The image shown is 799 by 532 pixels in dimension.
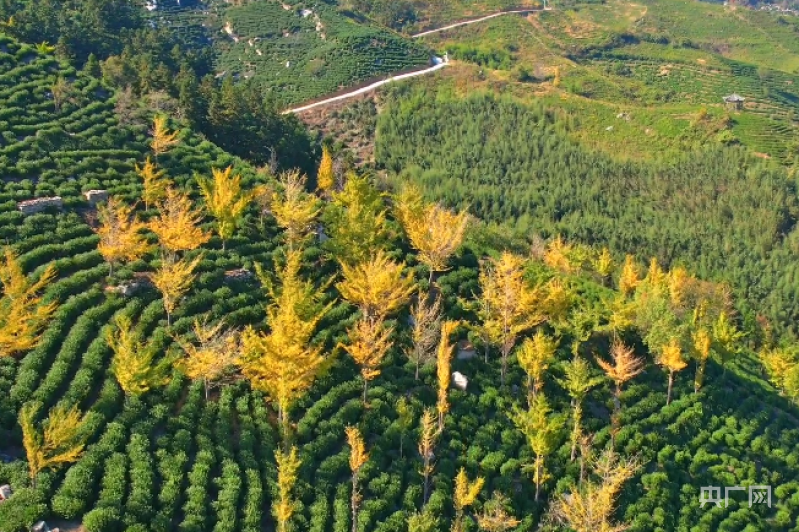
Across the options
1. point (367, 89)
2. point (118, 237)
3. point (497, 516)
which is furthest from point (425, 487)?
point (367, 89)

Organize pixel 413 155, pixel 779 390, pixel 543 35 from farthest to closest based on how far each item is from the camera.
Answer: pixel 543 35 → pixel 413 155 → pixel 779 390

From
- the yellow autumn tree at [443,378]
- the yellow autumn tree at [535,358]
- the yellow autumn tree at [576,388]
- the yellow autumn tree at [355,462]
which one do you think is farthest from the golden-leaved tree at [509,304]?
the yellow autumn tree at [355,462]

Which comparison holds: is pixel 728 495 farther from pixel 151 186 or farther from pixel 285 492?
pixel 151 186

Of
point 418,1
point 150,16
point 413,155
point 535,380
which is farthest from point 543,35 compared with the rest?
point 535,380

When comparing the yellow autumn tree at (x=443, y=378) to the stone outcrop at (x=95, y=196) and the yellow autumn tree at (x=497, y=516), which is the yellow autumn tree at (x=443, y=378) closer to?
the yellow autumn tree at (x=497, y=516)

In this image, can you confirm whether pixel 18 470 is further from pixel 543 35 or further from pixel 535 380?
pixel 543 35

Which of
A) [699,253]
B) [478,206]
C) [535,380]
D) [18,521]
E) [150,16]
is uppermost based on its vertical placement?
[150,16]
